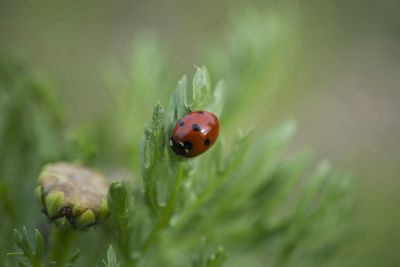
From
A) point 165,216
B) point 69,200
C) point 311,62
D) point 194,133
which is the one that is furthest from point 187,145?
point 311,62

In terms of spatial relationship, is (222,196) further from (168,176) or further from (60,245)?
(60,245)

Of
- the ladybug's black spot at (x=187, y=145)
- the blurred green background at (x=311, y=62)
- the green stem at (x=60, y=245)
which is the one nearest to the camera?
the ladybug's black spot at (x=187, y=145)

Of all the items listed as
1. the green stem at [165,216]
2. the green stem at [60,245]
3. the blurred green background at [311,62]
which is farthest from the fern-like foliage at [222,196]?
the blurred green background at [311,62]

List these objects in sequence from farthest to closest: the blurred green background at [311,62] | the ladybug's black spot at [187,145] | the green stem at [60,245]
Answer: the blurred green background at [311,62] < the green stem at [60,245] < the ladybug's black spot at [187,145]

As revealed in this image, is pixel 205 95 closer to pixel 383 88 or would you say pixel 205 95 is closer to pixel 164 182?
pixel 164 182

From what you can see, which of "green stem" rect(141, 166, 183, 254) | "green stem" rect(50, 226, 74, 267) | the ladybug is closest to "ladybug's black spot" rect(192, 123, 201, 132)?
the ladybug

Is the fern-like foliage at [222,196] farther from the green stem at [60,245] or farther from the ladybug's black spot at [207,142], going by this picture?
the green stem at [60,245]

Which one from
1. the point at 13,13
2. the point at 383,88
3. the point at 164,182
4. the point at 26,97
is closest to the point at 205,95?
the point at 164,182
